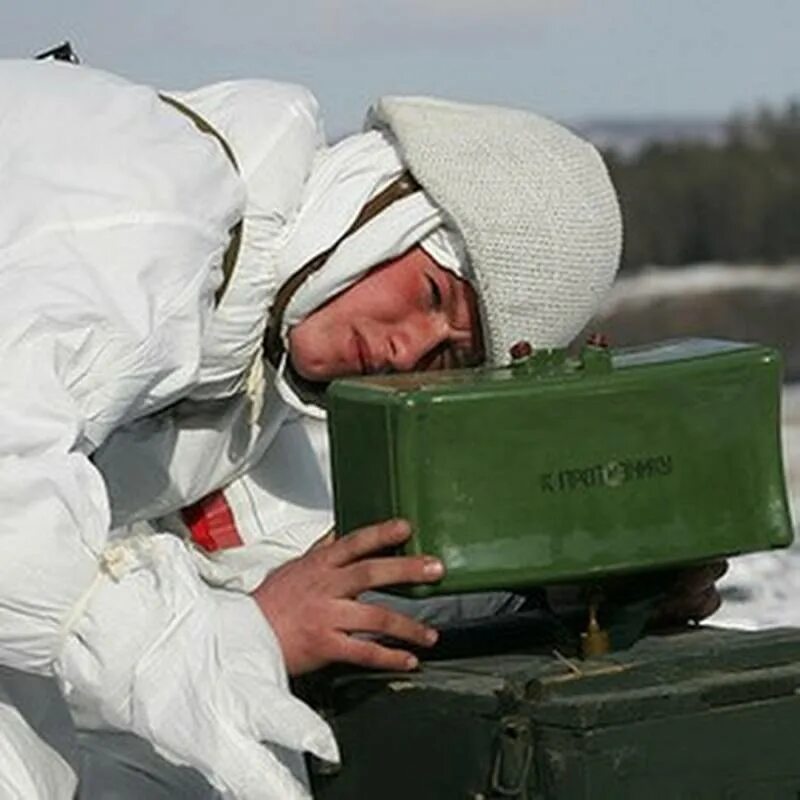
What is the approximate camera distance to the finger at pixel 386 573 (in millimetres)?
3693

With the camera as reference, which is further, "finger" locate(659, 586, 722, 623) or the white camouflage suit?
"finger" locate(659, 586, 722, 623)

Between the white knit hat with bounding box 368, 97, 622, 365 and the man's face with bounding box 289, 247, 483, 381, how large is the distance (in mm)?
56

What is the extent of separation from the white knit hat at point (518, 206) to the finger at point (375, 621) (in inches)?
17.0

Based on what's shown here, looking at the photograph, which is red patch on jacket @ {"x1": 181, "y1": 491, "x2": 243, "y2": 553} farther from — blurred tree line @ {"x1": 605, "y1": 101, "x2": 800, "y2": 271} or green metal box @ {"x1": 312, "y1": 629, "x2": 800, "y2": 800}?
blurred tree line @ {"x1": 605, "y1": 101, "x2": 800, "y2": 271}

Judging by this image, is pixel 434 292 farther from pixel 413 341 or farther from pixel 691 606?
pixel 691 606

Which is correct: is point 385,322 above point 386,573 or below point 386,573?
above

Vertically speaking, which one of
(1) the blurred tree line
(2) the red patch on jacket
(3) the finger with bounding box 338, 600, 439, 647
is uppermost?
(3) the finger with bounding box 338, 600, 439, 647

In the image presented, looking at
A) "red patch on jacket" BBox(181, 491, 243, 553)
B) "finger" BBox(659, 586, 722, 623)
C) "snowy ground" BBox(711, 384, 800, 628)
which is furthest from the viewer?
"snowy ground" BBox(711, 384, 800, 628)

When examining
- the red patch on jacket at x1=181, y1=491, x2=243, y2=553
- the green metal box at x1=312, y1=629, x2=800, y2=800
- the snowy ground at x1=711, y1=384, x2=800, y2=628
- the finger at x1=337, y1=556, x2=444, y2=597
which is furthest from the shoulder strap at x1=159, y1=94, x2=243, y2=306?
the snowy ground at x1=711, y1=384, x2=800, y2=628

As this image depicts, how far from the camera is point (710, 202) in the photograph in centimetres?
1698

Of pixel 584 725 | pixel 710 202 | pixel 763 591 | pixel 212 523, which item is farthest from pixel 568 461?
pixel 710 202

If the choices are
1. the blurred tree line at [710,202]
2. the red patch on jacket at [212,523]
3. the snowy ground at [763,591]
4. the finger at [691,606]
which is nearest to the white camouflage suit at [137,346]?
the red patch on jacket at [212,523]

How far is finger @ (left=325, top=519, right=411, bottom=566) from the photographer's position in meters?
3.71

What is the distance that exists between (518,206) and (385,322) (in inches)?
8.6
